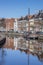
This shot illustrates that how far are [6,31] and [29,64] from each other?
429 inches

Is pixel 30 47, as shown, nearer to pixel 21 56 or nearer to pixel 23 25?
pixel 21 56

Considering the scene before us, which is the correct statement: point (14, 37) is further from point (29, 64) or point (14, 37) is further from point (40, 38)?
point (29, 64)

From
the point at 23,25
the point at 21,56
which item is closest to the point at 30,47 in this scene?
the point at 21,56

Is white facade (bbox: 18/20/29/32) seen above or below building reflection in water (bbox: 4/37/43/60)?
above

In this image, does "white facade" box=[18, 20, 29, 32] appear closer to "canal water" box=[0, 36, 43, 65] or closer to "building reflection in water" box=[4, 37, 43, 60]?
"building reflection in water" box=[4, 37, 43, 60]

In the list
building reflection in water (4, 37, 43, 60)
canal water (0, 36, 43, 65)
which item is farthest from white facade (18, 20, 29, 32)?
canal water (0, 36, 43, 65)

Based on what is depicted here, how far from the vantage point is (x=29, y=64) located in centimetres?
530

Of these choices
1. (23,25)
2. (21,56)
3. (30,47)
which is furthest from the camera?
(23,25)

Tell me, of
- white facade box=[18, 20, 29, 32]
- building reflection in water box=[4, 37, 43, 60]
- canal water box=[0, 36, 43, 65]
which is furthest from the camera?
white facade box=[18, 20, 29, 32]

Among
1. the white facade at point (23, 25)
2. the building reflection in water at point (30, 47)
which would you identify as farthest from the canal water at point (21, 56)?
the white facade at point (23, 25)

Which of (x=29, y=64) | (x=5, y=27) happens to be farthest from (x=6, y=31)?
(x=29, y=64)

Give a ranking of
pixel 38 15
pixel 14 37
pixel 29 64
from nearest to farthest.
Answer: pixel 29 64, pixel 38 15, pixel 14 37

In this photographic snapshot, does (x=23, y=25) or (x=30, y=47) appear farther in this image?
(x=23, y=25)

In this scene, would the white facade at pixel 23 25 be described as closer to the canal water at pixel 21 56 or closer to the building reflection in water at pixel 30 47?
the building reflection in water at pixel 30 47
